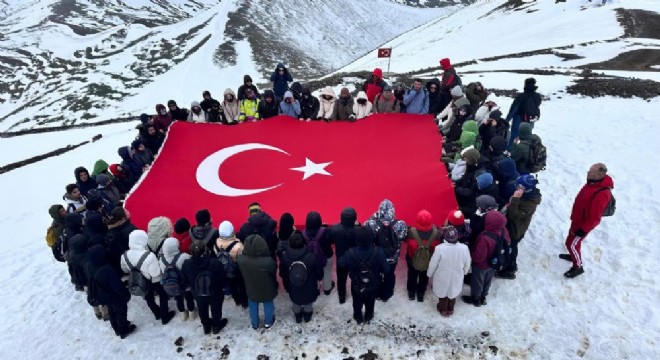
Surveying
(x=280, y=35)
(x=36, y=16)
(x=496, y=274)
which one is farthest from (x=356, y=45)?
(x=36, y=16)

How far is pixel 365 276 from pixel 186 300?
129 inches

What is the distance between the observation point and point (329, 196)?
8773 millimetres

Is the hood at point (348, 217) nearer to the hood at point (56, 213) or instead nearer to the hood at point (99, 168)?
the hood at point (56, 213)

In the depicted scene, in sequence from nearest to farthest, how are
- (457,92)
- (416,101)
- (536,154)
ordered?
(536,154), (457,92), (416,101)

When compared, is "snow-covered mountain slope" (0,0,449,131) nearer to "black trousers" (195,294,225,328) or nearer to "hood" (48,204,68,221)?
"hood" (48,204,68,221)

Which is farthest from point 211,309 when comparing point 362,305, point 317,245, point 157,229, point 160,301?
point 362,305

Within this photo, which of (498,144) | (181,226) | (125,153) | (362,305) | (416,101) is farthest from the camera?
(416,101)

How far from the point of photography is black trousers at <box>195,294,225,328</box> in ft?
21.4

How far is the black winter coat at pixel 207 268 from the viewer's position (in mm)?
6207

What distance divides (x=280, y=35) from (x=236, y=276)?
256 feet

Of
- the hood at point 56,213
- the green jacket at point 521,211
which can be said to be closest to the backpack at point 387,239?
the green jacket at point 521,211

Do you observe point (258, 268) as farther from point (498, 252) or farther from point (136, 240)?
point (498, 252)

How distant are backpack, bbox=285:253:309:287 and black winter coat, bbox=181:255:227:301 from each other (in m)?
1.16

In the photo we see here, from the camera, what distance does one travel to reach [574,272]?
7535 mm
